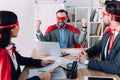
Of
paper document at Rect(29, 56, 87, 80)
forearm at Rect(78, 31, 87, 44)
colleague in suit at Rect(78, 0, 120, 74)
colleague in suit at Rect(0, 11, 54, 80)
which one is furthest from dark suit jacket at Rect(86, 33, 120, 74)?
forearm at Rect(78, 31, 87, 44)

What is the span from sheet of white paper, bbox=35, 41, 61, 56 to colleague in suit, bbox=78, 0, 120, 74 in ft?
0.90

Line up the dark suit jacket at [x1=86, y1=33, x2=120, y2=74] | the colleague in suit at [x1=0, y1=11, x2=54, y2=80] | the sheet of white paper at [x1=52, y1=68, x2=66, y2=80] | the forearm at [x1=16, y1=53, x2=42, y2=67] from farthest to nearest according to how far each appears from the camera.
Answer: the forearm at [x1=16, y1=53, x2=42, y2=67], the dark suit jacket at [x1=86, y1=33, x2=120, y2=74], the sheet of white paper at [x1=52, y1=68, x2=66, y2=80], the colleague in suit at [x1=0, y1=11, x2=54, y2=80]

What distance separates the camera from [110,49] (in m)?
2.16

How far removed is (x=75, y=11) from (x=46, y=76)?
3.04 m

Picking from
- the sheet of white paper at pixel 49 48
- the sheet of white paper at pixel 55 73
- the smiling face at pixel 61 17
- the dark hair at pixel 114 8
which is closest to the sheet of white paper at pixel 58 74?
the sheet of white paper at pixel 55 73

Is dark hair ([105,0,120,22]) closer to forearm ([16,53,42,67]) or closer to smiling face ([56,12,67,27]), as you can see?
forearm ([16,53,42,67])

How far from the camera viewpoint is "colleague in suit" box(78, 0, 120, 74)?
1967mm

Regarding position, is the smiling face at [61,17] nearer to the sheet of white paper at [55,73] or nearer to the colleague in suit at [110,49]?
the colleague in suit at [110,49]

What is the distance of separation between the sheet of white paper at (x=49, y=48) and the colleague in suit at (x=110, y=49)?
0.90 feet

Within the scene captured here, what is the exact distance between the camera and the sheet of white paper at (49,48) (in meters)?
2.38

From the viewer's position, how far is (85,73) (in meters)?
1.93

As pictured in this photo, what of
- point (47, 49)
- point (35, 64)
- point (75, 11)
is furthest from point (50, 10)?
point (35, 64)

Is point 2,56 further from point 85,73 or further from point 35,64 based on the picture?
point 85,73

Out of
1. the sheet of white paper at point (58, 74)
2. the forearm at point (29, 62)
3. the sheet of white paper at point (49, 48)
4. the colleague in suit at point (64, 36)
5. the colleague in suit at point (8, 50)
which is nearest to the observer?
the colleague in suit at point (8, 50)
